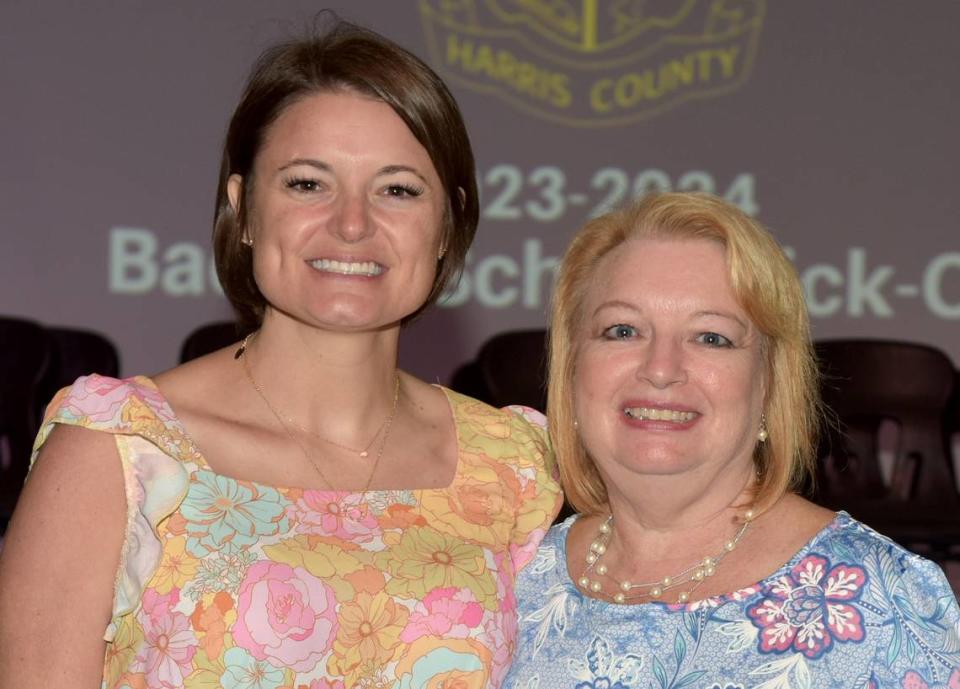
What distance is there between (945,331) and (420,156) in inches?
203

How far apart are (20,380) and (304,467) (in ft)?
12.1

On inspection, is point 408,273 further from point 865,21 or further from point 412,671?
point 865,21

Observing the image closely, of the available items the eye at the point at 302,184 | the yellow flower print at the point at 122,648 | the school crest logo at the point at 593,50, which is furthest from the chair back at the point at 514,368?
the yellow flower print at the point at 122,648

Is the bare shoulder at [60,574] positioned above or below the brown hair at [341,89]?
below

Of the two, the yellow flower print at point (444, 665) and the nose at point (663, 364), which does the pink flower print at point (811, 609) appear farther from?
the yellow flower print at point (444, 665)

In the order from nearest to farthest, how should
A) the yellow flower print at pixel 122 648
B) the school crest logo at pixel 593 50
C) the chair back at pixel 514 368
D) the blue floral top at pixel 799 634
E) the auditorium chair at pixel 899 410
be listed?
1. the blue floral top at pixel 799 634
2. the yellow flower print at pixel 122 648
3. the chair back at pixel 514 368
4. the auditorium chair at pixel 899 410
5. the school crest logo at pixel 593 50

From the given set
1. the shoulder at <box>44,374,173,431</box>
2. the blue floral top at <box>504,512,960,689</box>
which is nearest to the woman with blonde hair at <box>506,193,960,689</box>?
the blue floral top at <box>504,512,960,689</box>

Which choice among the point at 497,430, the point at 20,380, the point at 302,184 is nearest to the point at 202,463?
the point at 302,184

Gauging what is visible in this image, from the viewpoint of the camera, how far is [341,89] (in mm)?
2484

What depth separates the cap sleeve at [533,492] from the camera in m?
2.67

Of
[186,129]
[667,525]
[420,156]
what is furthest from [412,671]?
[186,129]

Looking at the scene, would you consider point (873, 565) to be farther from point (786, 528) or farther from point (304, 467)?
point (304, 467)

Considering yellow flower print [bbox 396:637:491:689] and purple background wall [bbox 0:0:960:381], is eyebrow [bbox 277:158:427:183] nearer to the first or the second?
yellow flower print [bbox 396:637:491:689]

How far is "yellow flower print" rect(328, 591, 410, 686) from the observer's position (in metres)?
2.30
